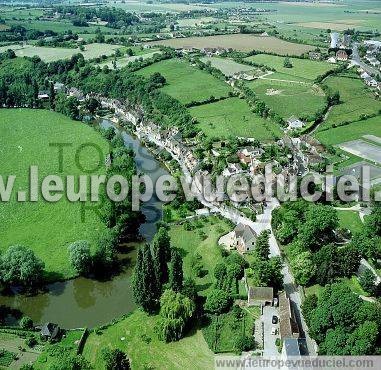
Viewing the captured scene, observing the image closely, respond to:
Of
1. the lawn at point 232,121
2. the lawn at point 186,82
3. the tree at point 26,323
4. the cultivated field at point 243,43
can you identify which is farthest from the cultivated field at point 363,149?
the cultivated field at point 243,43

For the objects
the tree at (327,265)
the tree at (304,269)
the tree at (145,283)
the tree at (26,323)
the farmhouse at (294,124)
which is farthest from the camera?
the farmhouse at (294,124)

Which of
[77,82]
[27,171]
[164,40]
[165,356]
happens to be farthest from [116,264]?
[164,40]

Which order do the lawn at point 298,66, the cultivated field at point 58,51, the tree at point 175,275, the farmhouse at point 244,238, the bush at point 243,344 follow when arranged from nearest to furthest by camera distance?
the bush at point 243,344 < the tree at point 175,275 < the farmhouse at point 244,238 < the lawn at point 298,66 < the cultivated field at point 58,51

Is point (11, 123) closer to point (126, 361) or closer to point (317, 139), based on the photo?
point (317, 139)

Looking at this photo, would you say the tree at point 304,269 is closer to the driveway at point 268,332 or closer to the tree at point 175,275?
the driveway at point 268,332

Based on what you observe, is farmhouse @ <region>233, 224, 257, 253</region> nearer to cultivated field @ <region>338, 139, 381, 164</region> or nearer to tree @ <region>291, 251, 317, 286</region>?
tree @ <region>291, 251, 317, 286</region>

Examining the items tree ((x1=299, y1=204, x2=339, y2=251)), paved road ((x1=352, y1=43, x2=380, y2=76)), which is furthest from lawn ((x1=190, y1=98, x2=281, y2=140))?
paved road ((x1=352, y1=43, x2=380, y2=76))

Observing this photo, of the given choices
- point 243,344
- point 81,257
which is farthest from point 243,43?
point 243,344

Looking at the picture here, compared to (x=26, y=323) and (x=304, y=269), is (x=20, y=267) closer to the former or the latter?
(x=26, y=323)

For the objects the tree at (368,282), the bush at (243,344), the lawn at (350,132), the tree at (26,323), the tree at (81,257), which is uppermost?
the lawn at (350,132)
